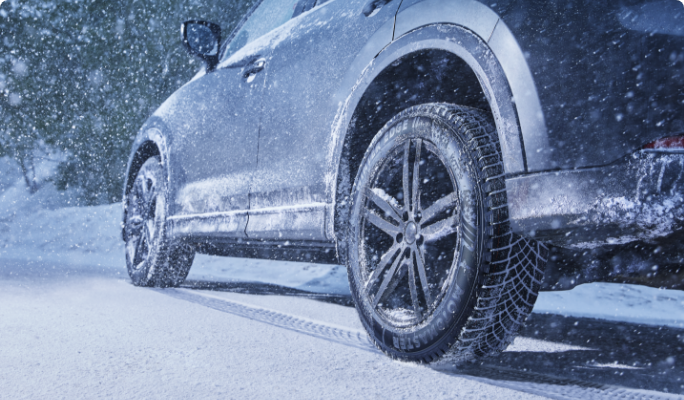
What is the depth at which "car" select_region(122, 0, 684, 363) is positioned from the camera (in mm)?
1663

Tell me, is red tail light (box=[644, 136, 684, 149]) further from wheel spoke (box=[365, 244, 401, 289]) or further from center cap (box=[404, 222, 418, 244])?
wheel spoke (box=[365, 244, 401, 289])

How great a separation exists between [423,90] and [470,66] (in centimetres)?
56

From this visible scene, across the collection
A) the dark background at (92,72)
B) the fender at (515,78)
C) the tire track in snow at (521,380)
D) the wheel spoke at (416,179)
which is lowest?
the tire track in snow at (521,380)

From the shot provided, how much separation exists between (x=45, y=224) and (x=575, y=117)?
464 inches

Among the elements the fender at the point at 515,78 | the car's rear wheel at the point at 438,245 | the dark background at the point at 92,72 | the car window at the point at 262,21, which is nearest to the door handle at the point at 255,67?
the car window at the point at 262,21

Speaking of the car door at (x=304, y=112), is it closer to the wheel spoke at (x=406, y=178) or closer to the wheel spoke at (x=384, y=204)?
the wheel spoke at (x=384, y=204)

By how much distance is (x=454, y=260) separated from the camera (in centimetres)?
208

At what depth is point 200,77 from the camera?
4.34m

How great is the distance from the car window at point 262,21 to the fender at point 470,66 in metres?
Answer: 1.20

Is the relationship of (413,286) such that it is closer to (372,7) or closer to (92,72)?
(372,7)

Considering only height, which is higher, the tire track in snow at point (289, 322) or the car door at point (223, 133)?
the car door at point (223, 133)

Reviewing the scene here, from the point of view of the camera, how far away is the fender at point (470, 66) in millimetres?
1921

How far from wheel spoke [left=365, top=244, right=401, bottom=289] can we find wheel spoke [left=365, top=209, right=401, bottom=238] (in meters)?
0.05

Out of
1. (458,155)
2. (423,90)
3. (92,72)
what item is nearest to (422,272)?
(458,155)
